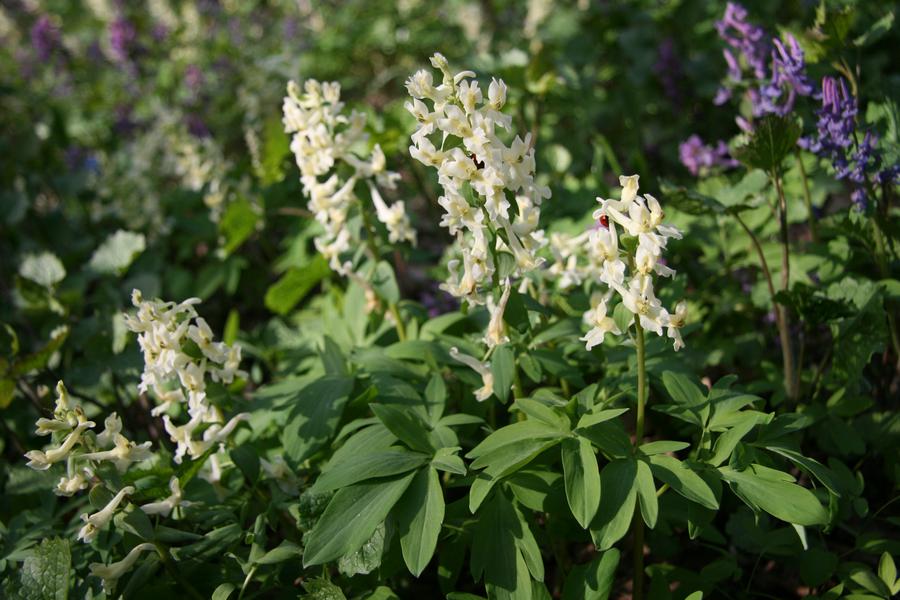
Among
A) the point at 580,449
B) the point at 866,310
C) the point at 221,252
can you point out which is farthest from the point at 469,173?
the point at 221,252

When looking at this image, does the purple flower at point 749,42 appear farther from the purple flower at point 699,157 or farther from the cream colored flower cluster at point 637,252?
the cream colored flower cluster at point 637,252

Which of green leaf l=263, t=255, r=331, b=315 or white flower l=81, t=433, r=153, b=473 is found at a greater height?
white flower l=81, t=433, r=153, b=473

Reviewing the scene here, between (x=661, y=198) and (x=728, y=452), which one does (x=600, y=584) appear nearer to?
(x=728, y=452)

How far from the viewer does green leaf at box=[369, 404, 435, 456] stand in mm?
1730

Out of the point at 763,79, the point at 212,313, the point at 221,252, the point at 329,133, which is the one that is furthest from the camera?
the point at 212,313

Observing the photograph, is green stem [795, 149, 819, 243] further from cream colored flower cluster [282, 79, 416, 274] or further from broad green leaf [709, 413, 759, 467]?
cream colored flower cluster [282, 79, 416, 274]

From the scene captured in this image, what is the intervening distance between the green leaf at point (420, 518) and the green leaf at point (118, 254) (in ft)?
7.47

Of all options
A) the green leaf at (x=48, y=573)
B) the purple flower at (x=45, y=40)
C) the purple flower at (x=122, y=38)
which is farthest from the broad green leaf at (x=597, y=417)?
the purple flower at (x=45, y=40)

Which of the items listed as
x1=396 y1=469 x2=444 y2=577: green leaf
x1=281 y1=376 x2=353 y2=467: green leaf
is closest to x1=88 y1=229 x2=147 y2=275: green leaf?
x1=281 y1=376 x2=353 y2=467: green leaf

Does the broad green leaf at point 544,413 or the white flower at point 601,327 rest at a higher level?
the white flower at point 601,327

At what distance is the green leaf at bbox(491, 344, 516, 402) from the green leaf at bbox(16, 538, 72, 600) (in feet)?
3.76

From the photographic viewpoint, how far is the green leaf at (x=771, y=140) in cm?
196

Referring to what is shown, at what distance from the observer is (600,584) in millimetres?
1634

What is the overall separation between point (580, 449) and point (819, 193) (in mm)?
1846
